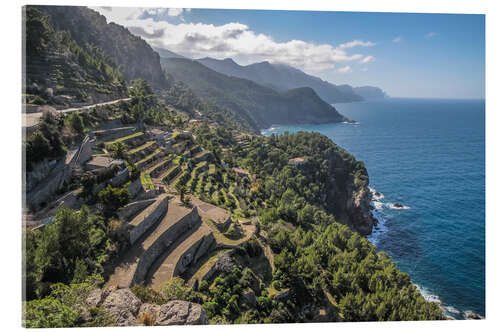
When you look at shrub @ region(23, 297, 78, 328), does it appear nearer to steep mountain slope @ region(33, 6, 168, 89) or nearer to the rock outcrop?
the rock outcrop

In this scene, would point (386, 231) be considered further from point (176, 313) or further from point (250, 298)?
point (176, 313)

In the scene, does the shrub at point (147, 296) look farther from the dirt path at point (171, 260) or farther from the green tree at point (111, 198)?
the green tree at point (111, 198)

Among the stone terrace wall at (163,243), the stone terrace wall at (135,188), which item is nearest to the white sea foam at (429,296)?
the stone terrace wall at (163,243)

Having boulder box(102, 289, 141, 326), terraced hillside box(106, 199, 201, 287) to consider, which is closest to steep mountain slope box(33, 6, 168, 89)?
terraced hillside box(106, 199, 201, 287)

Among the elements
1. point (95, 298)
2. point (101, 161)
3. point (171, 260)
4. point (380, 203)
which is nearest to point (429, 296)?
point (380, 203)

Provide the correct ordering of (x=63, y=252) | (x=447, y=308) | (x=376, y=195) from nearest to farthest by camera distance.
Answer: (x=63, y=252) → (x=447, y=308) → (x=376, y=195)

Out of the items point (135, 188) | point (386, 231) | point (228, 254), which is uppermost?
point (135, 188)

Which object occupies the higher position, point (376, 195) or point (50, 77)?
point (50, 77)

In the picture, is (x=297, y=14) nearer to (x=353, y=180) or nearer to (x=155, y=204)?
(x=155, y=204)
